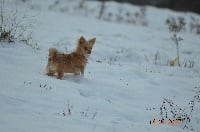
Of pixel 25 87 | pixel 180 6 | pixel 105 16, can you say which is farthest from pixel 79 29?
Answer: pixel 180 6

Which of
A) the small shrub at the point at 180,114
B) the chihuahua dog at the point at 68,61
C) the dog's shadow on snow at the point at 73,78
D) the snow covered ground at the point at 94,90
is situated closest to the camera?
the snow covered ground at the point at 94,90

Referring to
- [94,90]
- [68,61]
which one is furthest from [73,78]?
[94,90]

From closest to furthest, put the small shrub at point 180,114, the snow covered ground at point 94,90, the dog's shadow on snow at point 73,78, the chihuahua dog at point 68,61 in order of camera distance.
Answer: the snow covered ground at point 94,90 < the small shrub at point 180,114 < the chihuahua dog at point 68,61 < the dog's shadow on snow at point 73,78

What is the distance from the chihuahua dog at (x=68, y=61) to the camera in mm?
6020

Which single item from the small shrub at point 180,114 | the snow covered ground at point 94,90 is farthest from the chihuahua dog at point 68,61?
the small shrub at point 180,114

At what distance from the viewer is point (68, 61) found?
612 centimetres

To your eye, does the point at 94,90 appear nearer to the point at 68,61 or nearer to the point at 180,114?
the point at 68,61

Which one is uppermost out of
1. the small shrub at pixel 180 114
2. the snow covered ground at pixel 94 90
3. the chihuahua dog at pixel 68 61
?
the chihuahua dog at pixel 68 61

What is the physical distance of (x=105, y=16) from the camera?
18609 mm

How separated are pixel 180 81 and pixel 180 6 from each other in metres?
18.4

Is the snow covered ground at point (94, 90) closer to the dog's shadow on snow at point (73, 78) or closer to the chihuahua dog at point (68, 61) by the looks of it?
the dog's shadow on snow at point (73, 78)

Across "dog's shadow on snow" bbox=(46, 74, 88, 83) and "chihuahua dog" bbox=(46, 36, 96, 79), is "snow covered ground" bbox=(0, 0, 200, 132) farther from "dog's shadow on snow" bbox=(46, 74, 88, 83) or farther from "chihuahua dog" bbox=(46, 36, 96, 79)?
"chihuahua dog" bbox=(46, 36, 96, 79)

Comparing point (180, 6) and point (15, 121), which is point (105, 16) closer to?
point (180, 6)

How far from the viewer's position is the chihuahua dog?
6020mm
